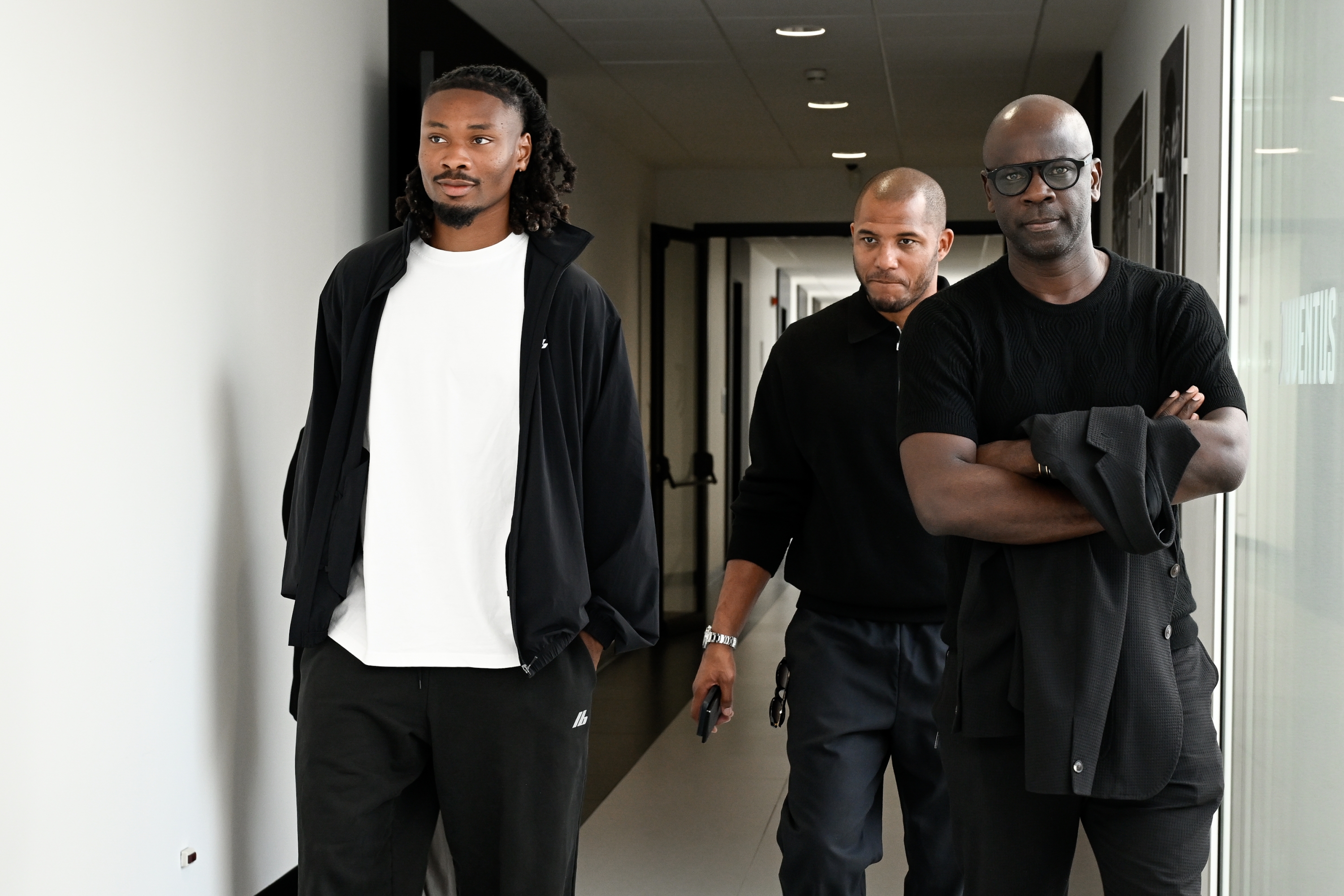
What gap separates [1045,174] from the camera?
1610 mm

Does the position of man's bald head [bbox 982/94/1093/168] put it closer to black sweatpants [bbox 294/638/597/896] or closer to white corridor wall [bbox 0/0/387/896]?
black sweatpants [bbox 294/638/597/896]

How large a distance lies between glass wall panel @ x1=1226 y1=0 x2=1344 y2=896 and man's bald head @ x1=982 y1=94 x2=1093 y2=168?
573 millimetres

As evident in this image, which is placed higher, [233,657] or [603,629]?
[603,629]

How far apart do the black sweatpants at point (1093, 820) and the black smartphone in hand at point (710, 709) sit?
2.15 feet

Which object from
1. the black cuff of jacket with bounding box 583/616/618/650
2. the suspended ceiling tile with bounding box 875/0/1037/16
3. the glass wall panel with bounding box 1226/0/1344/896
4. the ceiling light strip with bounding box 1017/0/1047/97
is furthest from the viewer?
the ceiling light strip with bounding box 1017/0/1047/97

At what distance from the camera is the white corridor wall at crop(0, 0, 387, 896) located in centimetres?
225

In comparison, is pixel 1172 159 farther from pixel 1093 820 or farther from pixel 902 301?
pixel 1093 820

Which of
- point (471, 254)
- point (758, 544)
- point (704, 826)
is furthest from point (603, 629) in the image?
point (704, 826)

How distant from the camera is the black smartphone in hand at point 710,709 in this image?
2273 millimetres

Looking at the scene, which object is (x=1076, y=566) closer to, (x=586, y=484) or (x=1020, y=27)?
(x=586, y=484)

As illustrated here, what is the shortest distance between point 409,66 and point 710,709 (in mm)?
2496

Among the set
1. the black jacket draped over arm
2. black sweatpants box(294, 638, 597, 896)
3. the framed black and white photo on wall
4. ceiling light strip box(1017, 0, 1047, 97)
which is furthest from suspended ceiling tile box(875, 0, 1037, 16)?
the black jacket draped over arm

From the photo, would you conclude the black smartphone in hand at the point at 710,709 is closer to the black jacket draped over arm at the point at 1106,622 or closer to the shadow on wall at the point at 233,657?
the black jacket draped over arm at the point at 1106,622

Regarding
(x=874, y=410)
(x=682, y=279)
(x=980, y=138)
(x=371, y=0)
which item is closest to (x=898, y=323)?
(x=874, y=410)
